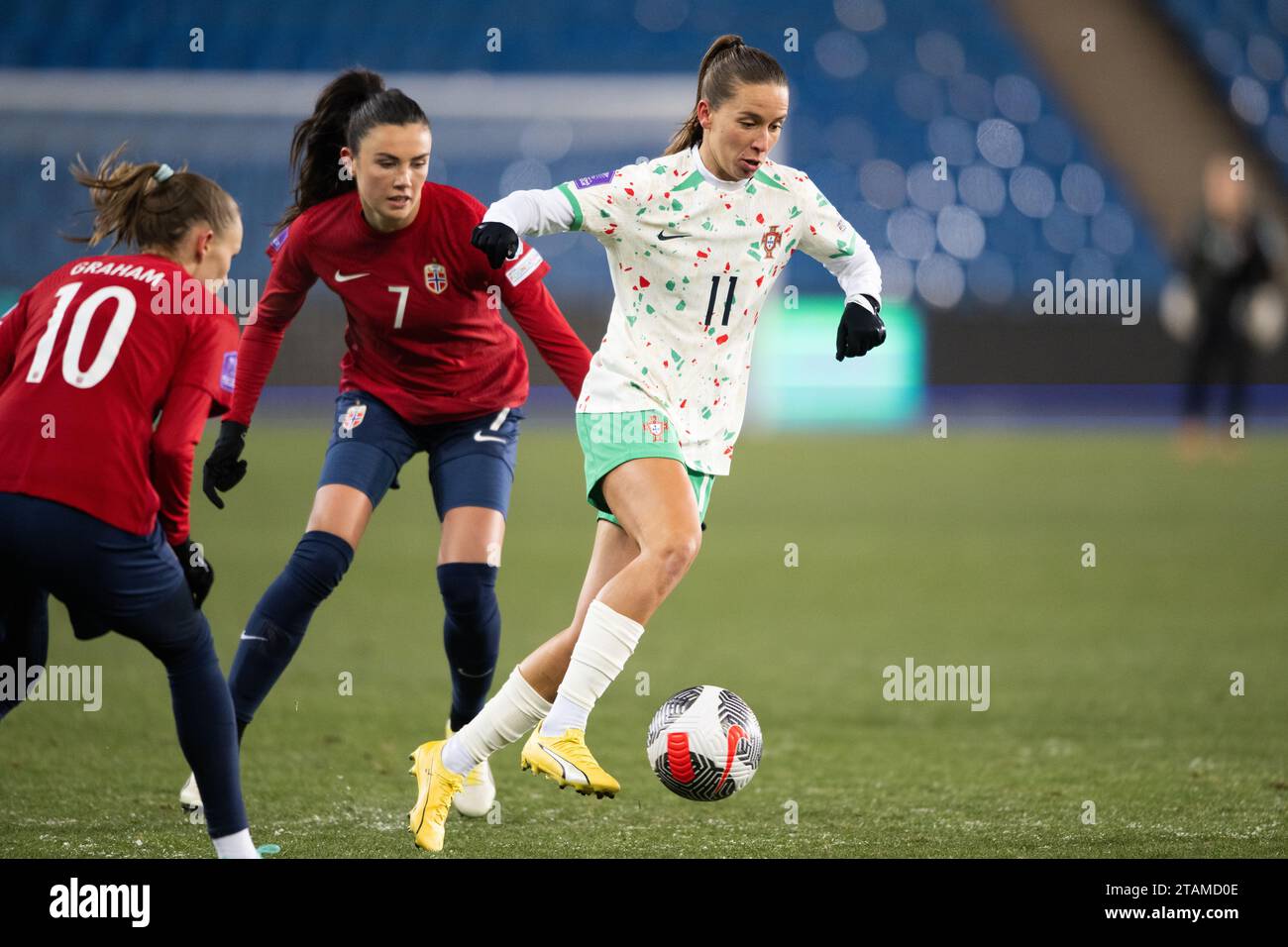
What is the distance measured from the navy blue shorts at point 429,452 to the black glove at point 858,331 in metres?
1.13

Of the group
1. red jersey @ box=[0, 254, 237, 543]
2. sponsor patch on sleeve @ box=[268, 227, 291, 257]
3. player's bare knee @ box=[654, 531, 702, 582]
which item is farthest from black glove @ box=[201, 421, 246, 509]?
player's bare knee @ box=[654, 531, 702, 582]

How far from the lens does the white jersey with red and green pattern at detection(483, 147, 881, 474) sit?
425 centimetres

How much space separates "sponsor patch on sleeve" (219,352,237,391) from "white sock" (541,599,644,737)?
1071mm

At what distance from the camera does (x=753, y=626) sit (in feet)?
27.7

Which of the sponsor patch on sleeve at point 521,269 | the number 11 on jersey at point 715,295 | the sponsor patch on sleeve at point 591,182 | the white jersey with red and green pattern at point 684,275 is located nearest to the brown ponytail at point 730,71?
the white jersey with red and green pattern at point 684,275

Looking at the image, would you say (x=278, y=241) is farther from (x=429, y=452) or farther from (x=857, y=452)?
(x=857, y=452)

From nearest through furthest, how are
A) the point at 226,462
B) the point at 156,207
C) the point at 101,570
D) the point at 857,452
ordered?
the point at 101,570
the point at 156,207
the point at 226,462
the point at 857,452

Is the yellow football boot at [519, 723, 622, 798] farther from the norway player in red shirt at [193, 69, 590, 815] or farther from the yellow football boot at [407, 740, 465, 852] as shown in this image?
the norway player in red shirt at [193, 69, 590, 815]

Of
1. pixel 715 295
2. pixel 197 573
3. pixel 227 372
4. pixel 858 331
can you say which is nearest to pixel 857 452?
pixel 858 331

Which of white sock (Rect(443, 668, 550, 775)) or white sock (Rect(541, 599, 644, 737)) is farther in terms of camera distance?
white sock (Rect(443, 668, 550, 775))

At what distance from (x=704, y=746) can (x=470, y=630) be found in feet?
2.96

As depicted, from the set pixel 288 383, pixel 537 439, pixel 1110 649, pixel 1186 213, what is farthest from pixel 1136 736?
pixel 1186 213

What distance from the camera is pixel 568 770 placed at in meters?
3.92
